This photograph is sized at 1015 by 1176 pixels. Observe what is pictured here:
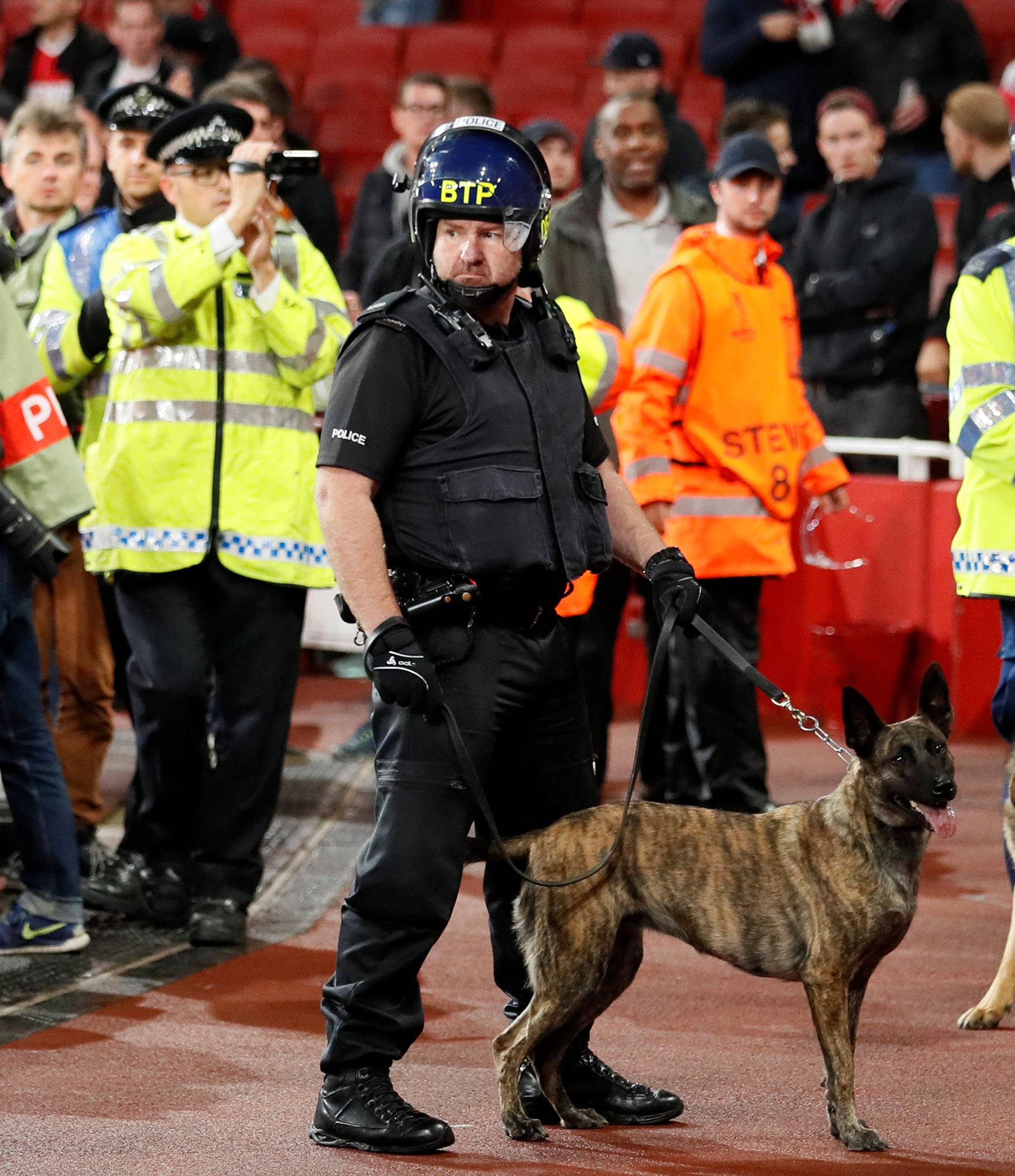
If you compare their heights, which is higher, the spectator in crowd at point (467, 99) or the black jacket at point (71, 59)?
the black jacket at point (71, 59)

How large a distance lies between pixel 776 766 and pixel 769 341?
7.30 ft

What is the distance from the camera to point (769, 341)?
722cm

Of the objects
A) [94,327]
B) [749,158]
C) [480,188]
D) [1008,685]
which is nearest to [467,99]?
[749,158]

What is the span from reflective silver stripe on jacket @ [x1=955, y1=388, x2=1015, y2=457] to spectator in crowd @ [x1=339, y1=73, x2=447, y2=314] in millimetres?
4957

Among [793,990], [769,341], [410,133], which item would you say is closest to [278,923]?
[793,990]

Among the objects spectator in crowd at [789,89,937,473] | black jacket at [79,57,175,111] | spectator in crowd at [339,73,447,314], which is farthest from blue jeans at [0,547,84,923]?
black jacket at [79,57,175,111]

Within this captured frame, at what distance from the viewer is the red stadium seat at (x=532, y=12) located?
14.7m

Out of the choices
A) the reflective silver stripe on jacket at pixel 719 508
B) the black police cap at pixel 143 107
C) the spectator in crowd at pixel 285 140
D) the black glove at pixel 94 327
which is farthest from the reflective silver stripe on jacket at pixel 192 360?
the reflective silver stripe on jacket at pixel 719 508

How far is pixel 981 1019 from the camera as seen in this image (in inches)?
202

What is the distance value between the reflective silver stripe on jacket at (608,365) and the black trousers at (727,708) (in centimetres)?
100

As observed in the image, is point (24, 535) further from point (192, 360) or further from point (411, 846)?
point (411, 846)

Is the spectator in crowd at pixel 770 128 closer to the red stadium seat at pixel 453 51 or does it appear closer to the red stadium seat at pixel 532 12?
the red stadium seat at pixel 453 51

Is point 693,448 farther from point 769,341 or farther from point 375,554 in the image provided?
point 375,554

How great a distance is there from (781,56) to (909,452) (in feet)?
11.3
